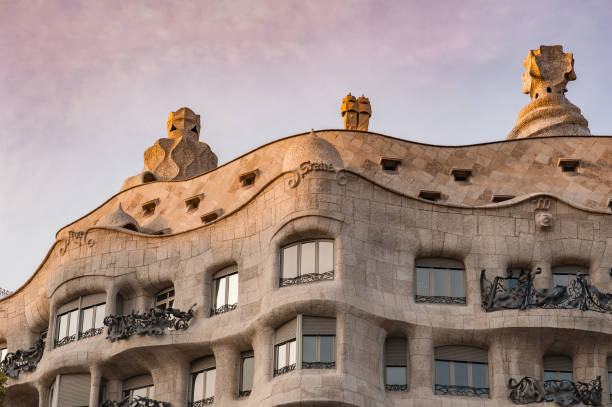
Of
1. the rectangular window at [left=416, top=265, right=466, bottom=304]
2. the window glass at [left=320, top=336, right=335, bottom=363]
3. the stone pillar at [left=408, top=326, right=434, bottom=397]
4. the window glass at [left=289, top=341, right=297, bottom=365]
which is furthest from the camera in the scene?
the rectangular window at [left=416, top=265, right=466, bottom=304]

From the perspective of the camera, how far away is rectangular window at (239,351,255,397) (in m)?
42.8

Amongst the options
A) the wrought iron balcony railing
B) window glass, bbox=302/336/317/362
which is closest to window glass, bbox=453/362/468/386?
the wrought iron balcony railing

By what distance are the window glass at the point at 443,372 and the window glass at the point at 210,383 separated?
7334 millimetres

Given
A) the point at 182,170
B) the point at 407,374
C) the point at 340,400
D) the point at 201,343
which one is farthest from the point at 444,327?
the point at 182,170

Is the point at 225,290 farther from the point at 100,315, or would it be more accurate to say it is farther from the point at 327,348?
the point at 327,348

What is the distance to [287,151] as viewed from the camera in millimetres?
45344

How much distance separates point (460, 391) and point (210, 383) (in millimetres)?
8319

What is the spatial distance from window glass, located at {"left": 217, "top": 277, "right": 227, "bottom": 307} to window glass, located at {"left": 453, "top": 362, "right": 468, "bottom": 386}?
8.14 m

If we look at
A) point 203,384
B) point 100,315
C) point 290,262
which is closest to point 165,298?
point 100,315

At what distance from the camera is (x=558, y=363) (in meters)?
42.7

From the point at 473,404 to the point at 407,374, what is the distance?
2270 millimetres

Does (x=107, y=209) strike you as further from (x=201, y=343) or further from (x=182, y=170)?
(x=201, y=343)

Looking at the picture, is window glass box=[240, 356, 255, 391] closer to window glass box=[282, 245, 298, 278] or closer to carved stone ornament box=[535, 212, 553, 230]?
window glass box=[282, 245, 298, 278]

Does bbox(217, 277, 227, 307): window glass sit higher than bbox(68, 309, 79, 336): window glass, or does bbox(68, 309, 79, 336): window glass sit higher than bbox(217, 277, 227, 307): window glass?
bbox(217, 277, 227, 307): window glass
